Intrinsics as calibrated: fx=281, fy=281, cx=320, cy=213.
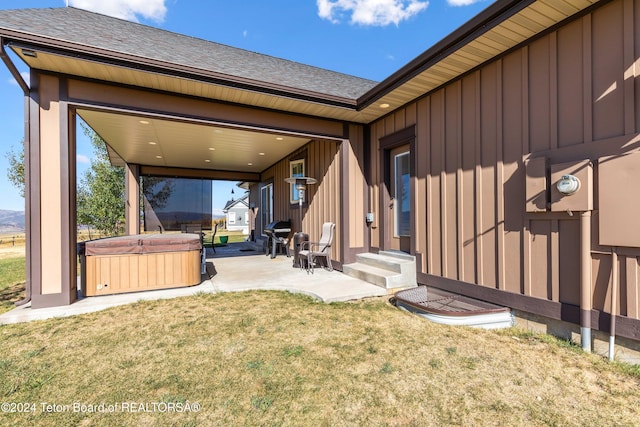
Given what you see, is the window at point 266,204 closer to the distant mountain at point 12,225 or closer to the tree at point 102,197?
the distant mountain at point 12,225

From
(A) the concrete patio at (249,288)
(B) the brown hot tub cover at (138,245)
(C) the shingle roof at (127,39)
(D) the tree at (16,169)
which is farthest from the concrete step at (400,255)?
(D) the tree at (16,169)

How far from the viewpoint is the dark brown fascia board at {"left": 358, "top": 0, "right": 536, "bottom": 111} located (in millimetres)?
2756

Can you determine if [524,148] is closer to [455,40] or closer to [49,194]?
[455,40]

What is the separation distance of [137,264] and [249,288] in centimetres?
172

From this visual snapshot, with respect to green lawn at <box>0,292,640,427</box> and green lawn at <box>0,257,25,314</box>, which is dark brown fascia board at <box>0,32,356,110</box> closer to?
green lawn at <box>0,292,640,427</box>

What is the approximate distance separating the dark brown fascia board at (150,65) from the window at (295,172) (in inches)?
123

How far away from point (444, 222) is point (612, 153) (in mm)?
1891

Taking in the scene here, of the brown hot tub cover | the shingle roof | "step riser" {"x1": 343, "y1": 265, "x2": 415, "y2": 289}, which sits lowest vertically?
"step riser" {"x1": 343, "y1": 265, "x2": 415, "y2": 289}

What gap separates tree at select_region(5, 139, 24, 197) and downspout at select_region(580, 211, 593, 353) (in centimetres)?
2024

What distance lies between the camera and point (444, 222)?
159 inches

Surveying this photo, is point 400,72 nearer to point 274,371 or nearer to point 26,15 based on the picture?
point 274,371

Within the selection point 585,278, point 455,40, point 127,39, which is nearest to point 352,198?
Result: point 455,40

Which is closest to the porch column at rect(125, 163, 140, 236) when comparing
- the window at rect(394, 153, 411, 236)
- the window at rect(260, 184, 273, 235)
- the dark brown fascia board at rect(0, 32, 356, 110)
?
the window at rect(260, 184, 273, 235)

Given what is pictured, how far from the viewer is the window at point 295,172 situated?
311 inches
